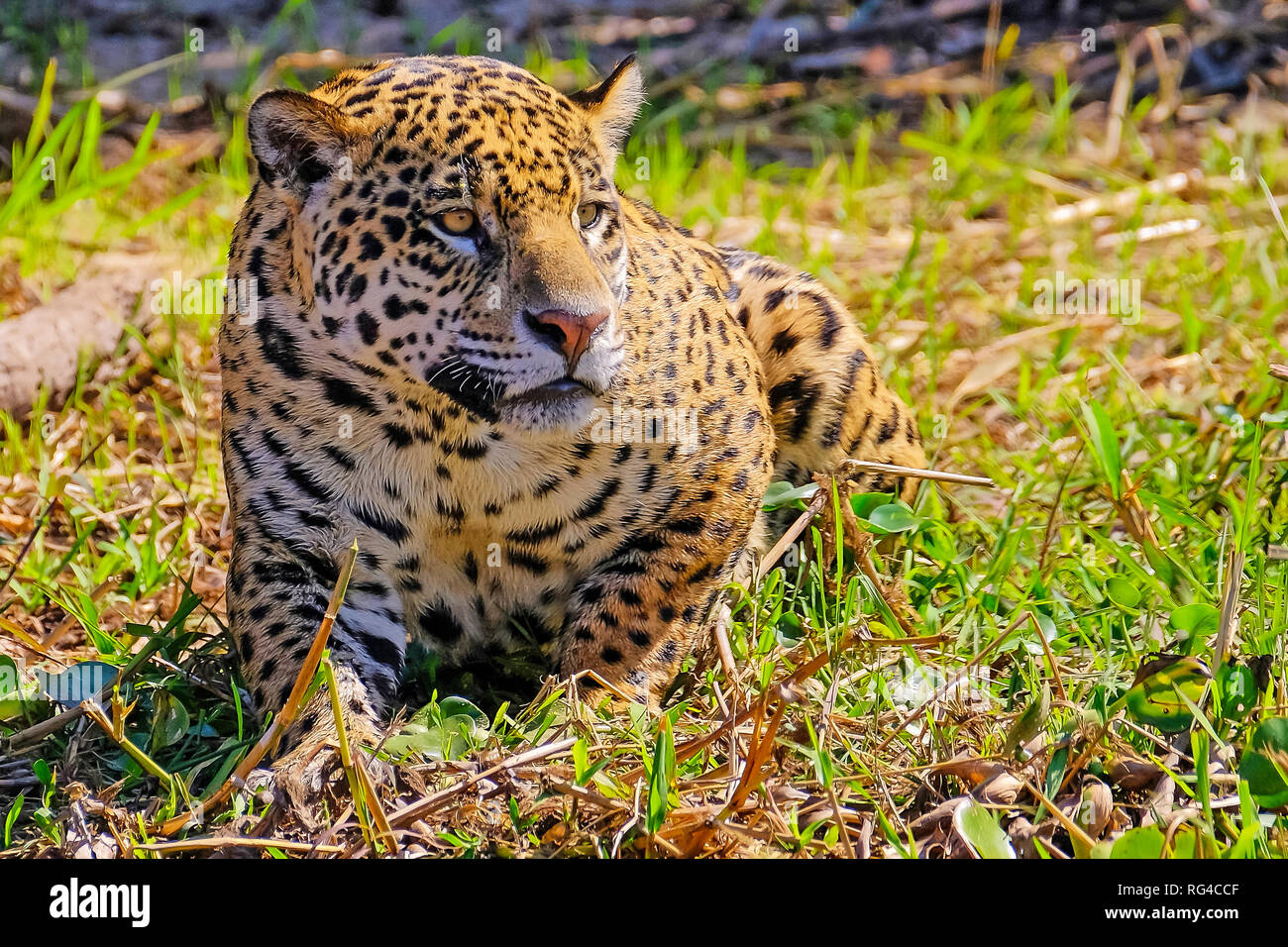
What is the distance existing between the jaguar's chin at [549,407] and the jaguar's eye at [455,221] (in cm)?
43

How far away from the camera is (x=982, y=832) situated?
306cm

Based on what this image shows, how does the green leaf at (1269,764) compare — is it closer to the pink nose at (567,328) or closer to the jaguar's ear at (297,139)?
the pink nose at (567,328)

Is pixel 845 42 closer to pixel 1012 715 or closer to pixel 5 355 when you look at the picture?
pixel 5 355

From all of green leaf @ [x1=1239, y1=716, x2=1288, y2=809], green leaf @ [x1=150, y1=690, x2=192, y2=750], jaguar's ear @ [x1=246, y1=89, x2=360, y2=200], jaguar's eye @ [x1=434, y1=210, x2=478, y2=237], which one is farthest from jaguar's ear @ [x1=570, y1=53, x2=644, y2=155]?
green leaf @ [x1=1239, y1=716, x2=1288, y2=809]

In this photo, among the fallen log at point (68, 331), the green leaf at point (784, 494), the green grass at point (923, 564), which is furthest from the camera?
the fallen log at point (68, 331)

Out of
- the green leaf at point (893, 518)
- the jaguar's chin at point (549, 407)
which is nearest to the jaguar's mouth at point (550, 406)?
the jaguar's chin at point (549, 407)

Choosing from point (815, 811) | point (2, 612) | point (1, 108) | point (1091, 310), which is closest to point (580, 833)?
point (815, 811)

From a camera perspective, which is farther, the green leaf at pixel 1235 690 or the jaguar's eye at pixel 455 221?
the jaguar's eye at pixel 455 221

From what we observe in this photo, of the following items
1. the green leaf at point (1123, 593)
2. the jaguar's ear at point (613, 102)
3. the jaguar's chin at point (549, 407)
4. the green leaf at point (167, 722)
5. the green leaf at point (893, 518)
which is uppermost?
the jaguar's ear at point (613, 102)

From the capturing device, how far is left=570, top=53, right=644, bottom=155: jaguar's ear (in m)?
4.18

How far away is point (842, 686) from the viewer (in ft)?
12.5

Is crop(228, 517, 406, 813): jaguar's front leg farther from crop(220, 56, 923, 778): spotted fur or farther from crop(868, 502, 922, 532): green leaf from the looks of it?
crop(868, 502, 922, 532): green leaf

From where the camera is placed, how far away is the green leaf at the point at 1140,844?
9.50ft

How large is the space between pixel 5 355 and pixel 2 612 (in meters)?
1.46
